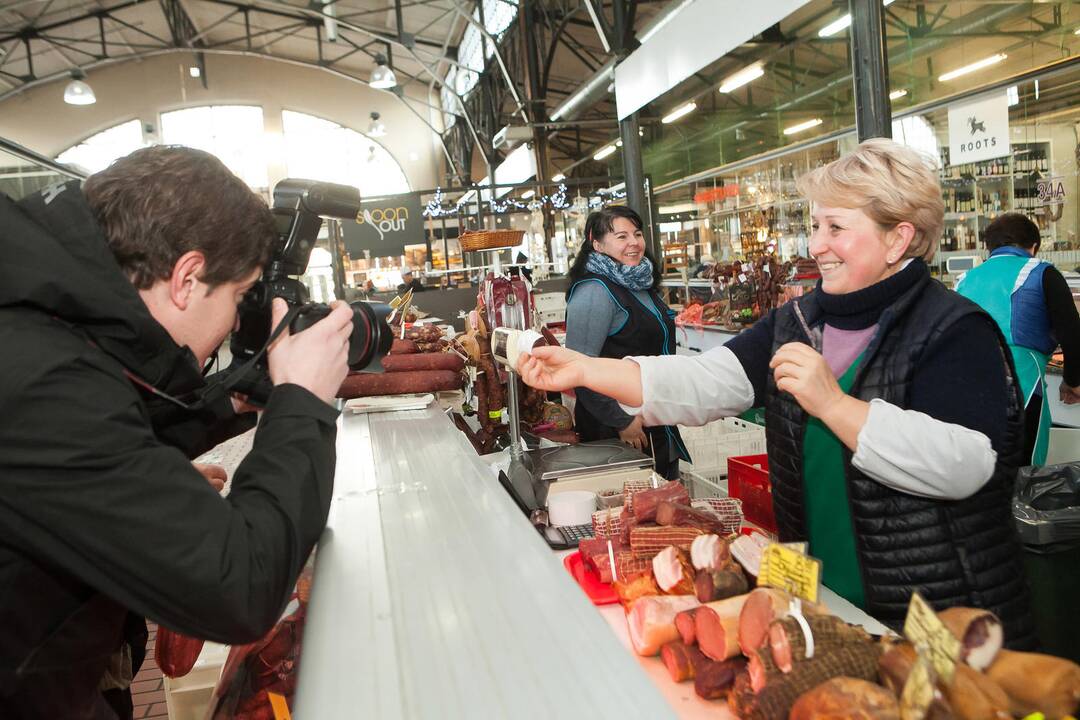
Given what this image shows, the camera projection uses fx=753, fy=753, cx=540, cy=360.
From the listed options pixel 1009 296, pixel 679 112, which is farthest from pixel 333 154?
pixel 1009 296

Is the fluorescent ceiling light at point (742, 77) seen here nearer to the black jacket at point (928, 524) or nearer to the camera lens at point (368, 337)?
the black jacket at point (928, 524)

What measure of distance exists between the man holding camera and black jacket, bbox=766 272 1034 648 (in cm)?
110

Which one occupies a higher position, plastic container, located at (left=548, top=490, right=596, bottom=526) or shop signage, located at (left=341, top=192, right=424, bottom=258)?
shop signage, located at (left=341, top=192, right=424, bottom=258)

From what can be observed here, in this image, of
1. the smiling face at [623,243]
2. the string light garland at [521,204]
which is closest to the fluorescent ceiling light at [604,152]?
the string light garland at [521,204]

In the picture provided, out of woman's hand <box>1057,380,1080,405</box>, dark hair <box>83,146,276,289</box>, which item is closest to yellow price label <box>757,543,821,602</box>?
dark hair <box>83,146,276,289</box>

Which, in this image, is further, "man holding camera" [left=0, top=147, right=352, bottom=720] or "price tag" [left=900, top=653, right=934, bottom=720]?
"man holding camera" [left=0, top=147, right=352, bottom=720]

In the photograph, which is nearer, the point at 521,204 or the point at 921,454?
the point at 921,454

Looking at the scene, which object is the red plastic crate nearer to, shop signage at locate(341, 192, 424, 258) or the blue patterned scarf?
the blue patterned scarf

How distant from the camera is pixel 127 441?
861 millimetres

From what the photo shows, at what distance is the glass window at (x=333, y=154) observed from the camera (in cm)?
2255

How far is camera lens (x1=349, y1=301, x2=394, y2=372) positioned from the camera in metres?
1.37

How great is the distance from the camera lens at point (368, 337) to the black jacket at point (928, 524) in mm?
985

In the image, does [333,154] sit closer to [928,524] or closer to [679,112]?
[679,112]

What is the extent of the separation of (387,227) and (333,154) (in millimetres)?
14651
